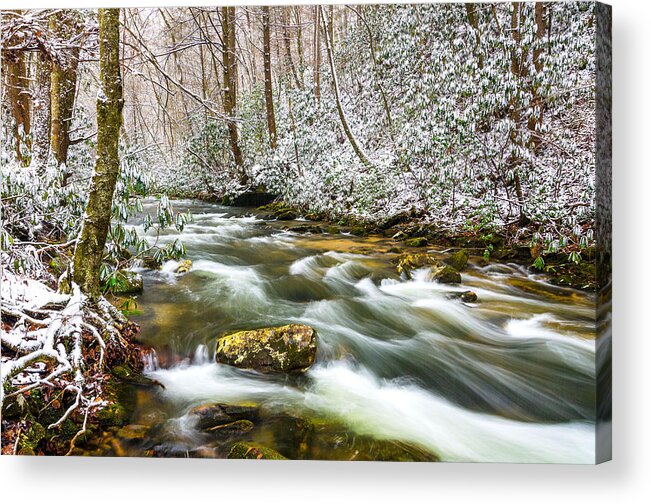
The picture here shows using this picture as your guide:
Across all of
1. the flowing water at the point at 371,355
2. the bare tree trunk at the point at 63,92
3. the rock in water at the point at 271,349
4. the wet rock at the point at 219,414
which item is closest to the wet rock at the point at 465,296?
the flowing water at the point at 371,355

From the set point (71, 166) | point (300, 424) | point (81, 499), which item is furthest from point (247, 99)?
point (81, 499)

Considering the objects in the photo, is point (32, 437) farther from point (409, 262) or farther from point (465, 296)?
point (465, 296)

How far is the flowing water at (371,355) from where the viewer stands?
2.58 m

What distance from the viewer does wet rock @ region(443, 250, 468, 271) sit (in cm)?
277

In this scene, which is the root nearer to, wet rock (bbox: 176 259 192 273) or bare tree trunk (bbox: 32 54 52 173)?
wet rock (bbox: 176 259 192 273)

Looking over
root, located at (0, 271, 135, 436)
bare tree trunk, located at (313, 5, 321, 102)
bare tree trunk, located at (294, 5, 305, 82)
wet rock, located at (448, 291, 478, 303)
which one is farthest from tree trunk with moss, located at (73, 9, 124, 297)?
wet rock, located at (448, 291, 478, 303)

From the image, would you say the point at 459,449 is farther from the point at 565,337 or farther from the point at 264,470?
the point at 264,470

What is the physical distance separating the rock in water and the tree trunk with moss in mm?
892

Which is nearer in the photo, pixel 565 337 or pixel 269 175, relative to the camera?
pixel 565 337

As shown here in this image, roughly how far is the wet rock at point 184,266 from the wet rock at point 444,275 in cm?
146

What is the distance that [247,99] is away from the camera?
3008 mm

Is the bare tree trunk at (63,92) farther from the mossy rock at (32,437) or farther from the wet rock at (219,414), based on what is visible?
the wet rock at (219,414)

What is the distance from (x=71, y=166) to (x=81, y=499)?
1.98 metres

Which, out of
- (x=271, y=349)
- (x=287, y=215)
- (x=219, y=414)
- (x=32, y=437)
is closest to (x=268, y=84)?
(x=287, y=215)
